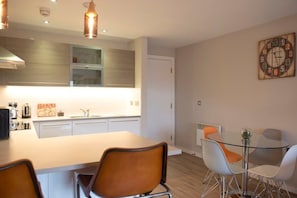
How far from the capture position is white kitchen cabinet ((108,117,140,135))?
4.38 metres

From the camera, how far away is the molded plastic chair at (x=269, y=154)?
10.8 feet

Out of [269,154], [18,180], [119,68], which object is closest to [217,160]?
[269,154]

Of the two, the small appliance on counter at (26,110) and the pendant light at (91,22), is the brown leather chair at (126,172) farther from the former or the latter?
the small appliance on counter at (26,110)

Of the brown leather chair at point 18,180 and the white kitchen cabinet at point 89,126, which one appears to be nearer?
the brown leather chair at point 18,180

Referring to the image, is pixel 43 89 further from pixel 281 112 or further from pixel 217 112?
pixel 281 112

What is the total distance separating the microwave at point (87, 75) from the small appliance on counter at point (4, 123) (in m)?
2.10

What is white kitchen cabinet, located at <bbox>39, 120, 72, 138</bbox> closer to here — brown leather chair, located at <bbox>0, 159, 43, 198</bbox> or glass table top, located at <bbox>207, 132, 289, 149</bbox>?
glass table top, located at <bbox>207, 132, 289, 149</bbox>

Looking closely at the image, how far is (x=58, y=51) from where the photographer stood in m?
4.12

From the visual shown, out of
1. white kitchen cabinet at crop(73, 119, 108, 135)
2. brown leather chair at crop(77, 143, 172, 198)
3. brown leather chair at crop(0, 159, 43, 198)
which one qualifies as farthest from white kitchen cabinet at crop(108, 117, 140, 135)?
brown leather chair at crop(0, 159, 43, 198)

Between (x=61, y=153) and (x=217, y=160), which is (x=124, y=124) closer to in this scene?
(x=217, y=160)

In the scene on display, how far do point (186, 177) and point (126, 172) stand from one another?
8.83ft

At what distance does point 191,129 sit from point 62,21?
3344 mm

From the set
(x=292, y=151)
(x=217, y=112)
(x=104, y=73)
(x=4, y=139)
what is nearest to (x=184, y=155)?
(x=217, y=112)

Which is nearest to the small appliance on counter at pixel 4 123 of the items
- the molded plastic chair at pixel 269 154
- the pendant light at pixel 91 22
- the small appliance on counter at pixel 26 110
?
the pendant light at pixel 91 22
